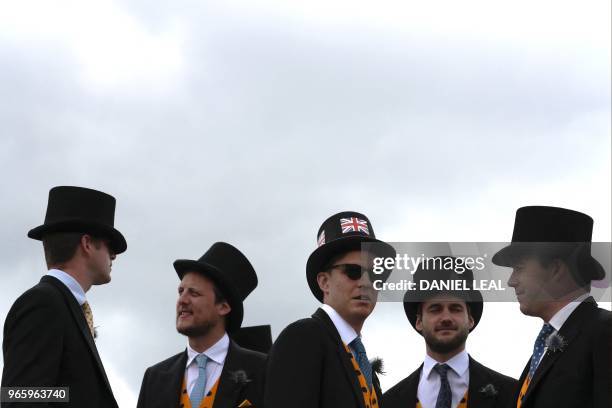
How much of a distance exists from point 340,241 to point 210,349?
1969 mm

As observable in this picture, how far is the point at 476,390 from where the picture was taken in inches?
346

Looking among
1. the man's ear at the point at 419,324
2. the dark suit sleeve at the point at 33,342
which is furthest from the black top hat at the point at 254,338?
the dark suit sleeve at the point at 33,342

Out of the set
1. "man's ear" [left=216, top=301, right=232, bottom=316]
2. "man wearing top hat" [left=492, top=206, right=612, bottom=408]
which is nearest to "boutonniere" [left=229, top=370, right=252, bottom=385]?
"man's ear" [left=216, top=301, right=232, bottom=316]

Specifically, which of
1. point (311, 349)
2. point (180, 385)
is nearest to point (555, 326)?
point (311, 349)

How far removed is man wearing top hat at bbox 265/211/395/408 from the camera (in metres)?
7.14

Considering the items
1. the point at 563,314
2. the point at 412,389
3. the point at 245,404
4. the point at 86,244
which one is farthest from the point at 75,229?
the point at 563,314

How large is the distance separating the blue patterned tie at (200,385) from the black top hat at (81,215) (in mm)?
1458

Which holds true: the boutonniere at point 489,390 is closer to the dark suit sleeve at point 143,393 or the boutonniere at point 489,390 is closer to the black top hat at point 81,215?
the dark suit sleeve at point 143,393

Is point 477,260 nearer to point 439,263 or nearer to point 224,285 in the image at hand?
point 439,263

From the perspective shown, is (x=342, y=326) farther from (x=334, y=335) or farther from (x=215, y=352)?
(x=215, y=352)

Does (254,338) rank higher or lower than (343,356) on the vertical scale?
higher

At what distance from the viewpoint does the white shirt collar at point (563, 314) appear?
7.36m

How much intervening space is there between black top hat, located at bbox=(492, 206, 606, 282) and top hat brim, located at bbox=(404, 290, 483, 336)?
1430 mm

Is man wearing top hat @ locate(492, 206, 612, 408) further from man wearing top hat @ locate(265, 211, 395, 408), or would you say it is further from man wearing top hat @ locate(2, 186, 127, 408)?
man wearing top hat @ locate(2, 186, 127, 408)
